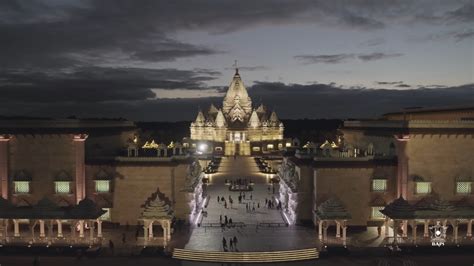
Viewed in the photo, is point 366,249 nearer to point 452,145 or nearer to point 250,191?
point 452,145

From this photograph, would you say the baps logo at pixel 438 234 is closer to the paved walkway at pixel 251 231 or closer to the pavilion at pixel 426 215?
the pavilion at pixel 426 215

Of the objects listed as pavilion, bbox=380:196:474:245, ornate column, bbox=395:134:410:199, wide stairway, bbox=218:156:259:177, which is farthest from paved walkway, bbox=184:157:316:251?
wide stairway, bbox=218:156:259:177

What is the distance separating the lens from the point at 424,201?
34.7m

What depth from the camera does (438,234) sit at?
31.7 m

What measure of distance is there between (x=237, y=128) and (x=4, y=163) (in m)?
55.7

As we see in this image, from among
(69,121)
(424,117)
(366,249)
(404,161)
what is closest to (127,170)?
(69,121)

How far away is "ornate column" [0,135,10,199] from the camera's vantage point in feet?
116

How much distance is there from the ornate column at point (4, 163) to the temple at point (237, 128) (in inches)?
2156

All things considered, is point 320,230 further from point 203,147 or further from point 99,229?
point 203,147

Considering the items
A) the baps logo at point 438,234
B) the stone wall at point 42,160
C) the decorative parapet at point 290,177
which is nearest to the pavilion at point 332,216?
the decorative parapet at point 290,177

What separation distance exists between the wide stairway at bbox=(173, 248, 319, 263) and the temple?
5932 cm

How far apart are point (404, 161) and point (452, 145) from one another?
372 cm

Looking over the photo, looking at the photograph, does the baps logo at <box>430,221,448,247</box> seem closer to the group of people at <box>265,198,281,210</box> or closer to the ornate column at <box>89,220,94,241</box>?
the group of people at <box>265,198,281,210</box>

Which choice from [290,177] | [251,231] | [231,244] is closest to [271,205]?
[290,177]
